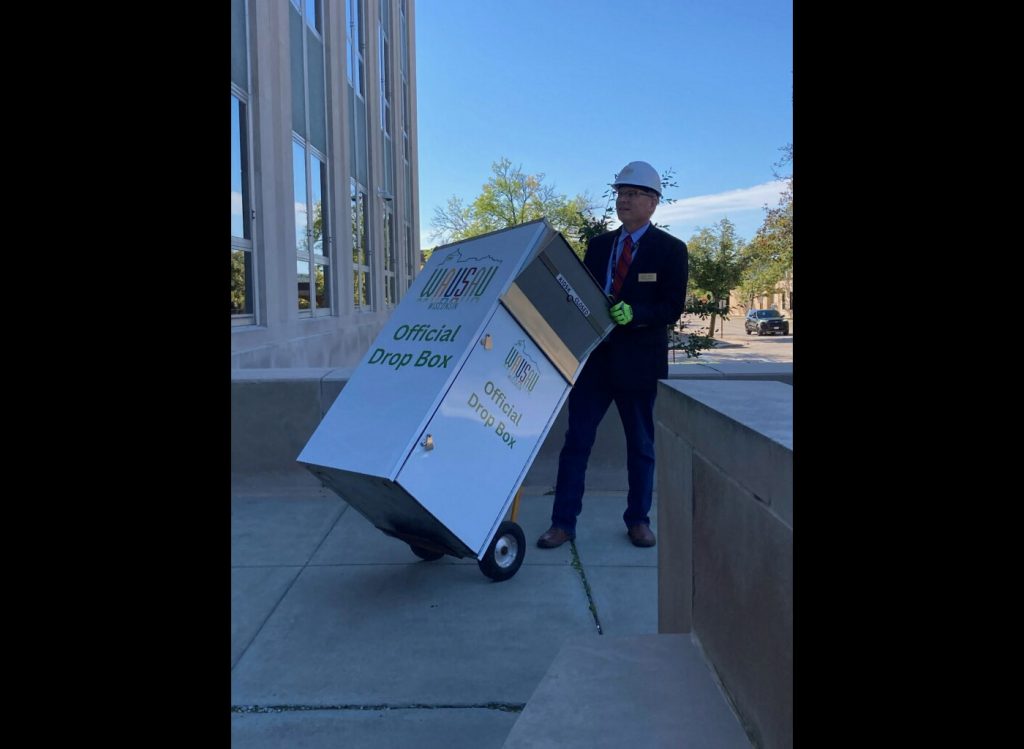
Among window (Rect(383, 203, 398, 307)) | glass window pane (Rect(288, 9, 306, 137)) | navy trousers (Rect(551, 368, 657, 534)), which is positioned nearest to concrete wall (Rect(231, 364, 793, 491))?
navy trousers (Rect(551, 368, 657, 534))

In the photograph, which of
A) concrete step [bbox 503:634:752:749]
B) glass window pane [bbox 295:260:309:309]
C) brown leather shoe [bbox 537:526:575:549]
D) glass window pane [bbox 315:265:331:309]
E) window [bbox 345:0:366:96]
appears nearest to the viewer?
concrete step [bbox 503:634:752:749]

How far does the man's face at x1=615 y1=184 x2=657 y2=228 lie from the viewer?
14.1 ft

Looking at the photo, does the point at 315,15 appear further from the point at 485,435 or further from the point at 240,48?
the point at 485,435

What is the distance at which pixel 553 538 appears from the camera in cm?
443

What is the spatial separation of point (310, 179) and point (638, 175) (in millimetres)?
8953

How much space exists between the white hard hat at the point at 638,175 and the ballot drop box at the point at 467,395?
2.11 feet

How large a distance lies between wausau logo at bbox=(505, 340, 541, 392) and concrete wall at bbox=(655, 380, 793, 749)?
983 millimetres

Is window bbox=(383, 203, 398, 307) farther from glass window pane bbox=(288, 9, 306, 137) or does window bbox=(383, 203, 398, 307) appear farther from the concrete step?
the concrete step

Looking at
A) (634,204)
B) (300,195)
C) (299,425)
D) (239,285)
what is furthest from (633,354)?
(300,195)

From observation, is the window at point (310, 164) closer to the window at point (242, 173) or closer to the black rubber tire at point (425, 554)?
the window at point (242, 173)
